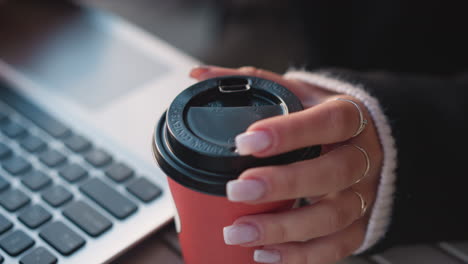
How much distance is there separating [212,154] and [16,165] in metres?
0.32

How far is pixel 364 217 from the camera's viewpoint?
0.52 m

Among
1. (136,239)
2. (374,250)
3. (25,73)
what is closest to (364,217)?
(374,250)

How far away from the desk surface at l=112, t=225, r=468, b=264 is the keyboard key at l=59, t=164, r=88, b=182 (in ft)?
0.36

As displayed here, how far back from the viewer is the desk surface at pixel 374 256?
0.51 meters

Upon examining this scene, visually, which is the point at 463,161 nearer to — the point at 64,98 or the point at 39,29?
the point at 64,98

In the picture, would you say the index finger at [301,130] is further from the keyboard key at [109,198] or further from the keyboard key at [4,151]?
the keyboard key at [4,151]

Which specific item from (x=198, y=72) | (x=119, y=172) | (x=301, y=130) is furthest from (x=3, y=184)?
(x=301, y=130)

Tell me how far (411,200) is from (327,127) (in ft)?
0.56

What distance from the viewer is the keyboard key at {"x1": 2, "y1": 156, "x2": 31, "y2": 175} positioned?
1.82ft

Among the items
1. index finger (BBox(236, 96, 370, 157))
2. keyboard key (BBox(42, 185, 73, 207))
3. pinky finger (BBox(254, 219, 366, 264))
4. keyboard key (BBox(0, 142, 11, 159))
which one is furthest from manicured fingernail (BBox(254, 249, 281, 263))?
keyboard key (BBox(0, 142, 11, 159))

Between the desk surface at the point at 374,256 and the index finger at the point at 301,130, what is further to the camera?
the desk surface at the point at 374,256

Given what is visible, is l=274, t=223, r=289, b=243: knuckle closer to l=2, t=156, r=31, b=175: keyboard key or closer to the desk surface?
the desk surface

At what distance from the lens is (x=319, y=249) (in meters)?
0.47

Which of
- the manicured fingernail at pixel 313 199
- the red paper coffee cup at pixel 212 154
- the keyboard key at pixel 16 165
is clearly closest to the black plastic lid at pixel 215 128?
the red paper coffee cup at pixel 212 154
